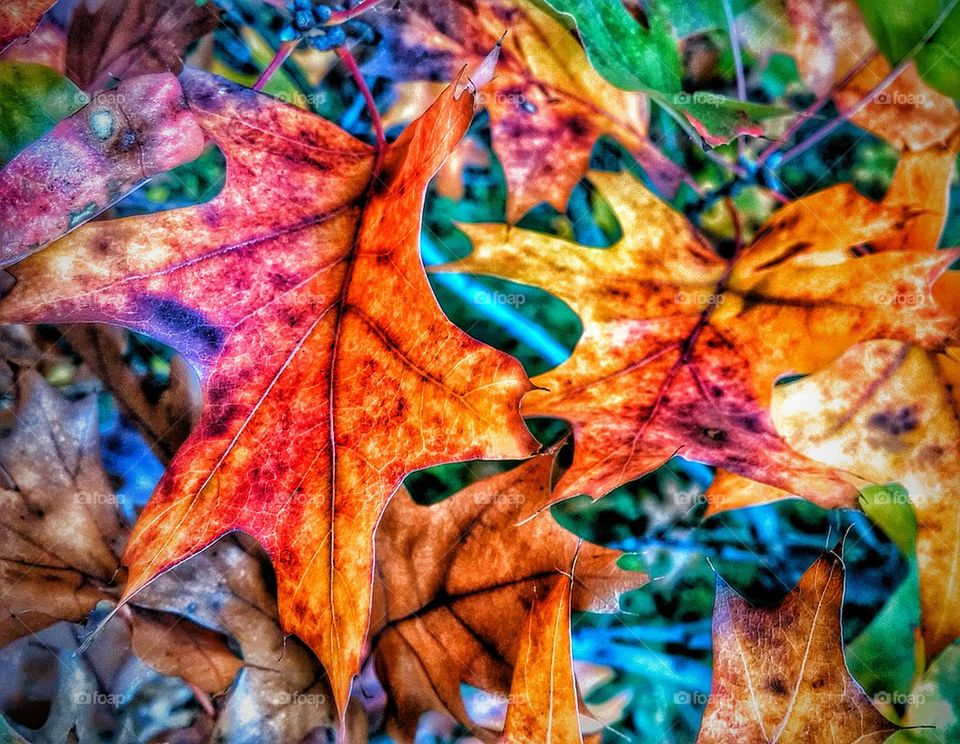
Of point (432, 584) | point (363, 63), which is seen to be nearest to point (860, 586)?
point (432, 584)

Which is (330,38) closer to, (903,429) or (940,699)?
(903,429)

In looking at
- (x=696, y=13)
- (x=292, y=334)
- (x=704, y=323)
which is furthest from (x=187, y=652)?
(x=696, y=13)

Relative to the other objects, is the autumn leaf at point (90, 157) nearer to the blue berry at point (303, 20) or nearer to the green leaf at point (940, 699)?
the blue berry at point (303, 20)

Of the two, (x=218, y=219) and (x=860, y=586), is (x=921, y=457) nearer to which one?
(x=860, y=586)

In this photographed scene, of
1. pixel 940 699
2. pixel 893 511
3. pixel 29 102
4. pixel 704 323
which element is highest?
pixel 29 102

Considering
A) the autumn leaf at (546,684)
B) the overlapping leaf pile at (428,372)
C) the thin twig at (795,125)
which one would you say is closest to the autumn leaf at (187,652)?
the overlapping leaf pile at (428,372)

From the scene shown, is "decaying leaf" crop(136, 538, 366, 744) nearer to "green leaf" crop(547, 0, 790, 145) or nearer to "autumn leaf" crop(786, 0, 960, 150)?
"green leaf" crop(547, 0, 790, 145)
